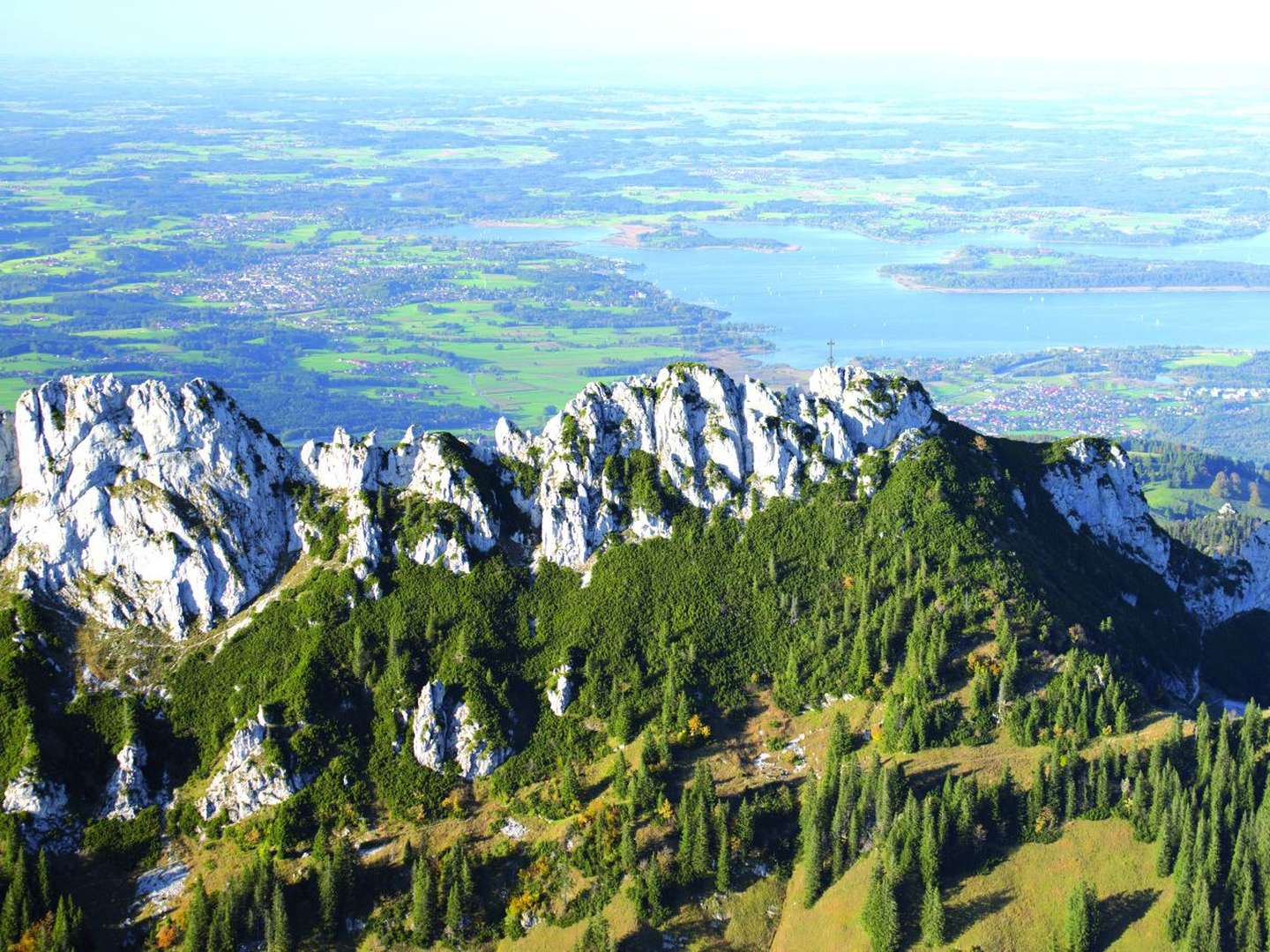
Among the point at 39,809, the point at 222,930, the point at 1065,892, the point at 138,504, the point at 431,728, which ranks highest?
the point at 138,504

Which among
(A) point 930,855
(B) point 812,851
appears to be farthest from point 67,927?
(A) point 930,855

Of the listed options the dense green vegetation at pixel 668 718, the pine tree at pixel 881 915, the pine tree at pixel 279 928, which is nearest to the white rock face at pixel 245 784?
the dense green vegetation at pixel 668 718

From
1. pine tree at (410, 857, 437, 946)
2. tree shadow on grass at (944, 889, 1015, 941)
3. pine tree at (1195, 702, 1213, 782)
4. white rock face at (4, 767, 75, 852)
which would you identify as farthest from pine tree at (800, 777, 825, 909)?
white rock face at (4, 767, 75, 852)

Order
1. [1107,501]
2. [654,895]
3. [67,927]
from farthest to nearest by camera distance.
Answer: [1107,501]
[654,895]
[67,927]

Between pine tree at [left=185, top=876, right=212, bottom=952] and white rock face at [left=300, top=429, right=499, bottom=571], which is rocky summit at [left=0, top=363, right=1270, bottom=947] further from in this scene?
pine tree at [left=185, top=876, right=212, bottom=952]

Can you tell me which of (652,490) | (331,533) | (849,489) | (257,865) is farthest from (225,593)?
(849,489)

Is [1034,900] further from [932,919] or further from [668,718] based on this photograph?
[668,718]
